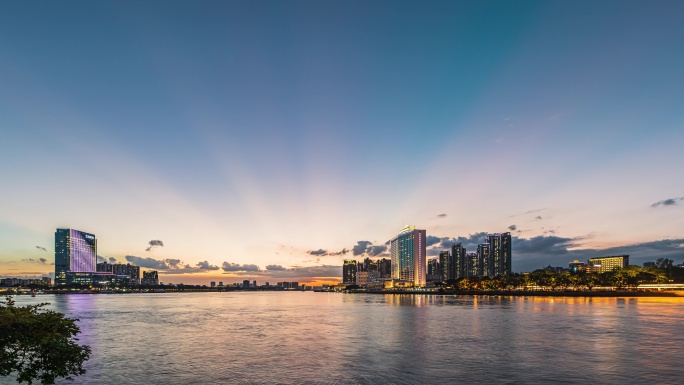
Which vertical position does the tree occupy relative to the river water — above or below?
above

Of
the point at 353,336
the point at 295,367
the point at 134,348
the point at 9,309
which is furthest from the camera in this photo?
the point at 353,336

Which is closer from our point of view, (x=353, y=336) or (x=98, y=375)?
(x=98, y=375)

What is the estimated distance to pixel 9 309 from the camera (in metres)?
20.2

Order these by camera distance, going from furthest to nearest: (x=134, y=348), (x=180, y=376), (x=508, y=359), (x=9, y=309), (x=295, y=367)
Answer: (x=134, y=348) → (x=508, y=359) → (x=295, y=367) → (x=180, y=376) → (x=9, y=309)

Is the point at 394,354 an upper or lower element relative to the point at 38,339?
lower

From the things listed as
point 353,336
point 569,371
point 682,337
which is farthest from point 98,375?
point 682,337

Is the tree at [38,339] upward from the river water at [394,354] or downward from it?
upward

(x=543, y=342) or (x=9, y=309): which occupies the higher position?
(x=9, y=309)

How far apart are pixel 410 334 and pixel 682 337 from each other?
Answer: 3728 centimetres

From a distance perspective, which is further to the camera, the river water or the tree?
the river water

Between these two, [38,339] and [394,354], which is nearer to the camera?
[38,339]

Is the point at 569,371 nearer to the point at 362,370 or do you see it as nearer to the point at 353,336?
the point at 362,370

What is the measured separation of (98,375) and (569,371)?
42.4 m

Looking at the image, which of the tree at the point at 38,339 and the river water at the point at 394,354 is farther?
the river water at the point at 394,354
